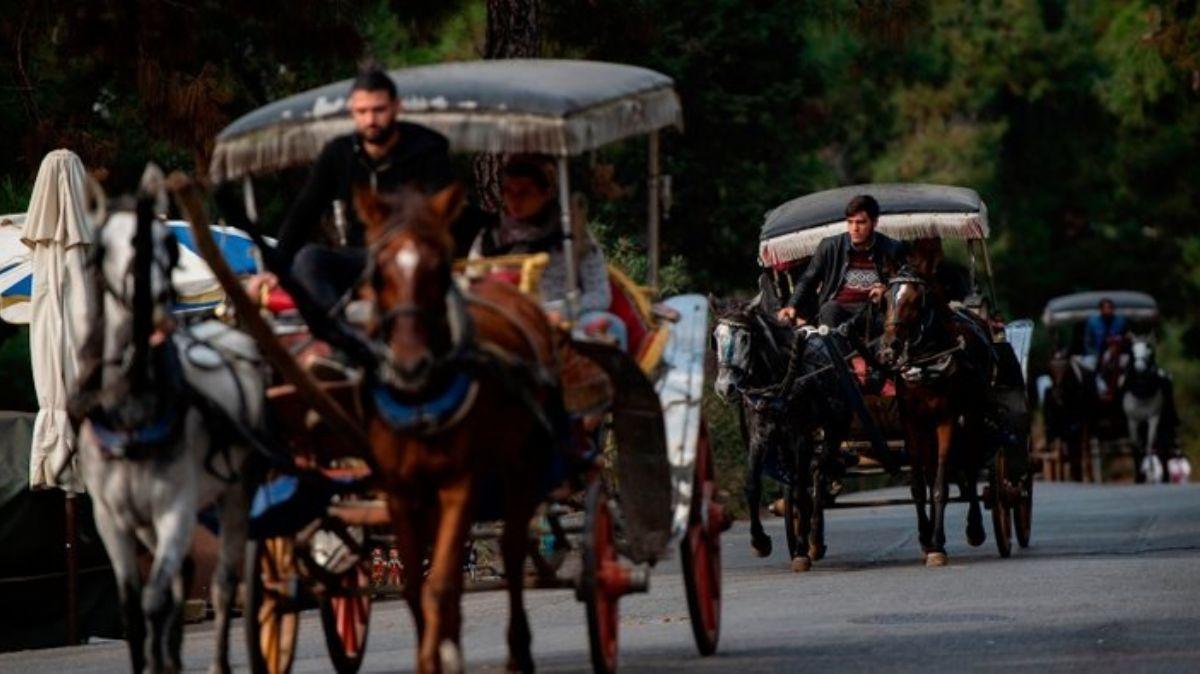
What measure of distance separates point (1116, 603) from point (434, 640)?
683 centimetres

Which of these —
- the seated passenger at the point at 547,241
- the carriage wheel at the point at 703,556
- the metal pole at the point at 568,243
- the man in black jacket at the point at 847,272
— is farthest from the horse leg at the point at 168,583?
the man in black jacket at the point at 847,272

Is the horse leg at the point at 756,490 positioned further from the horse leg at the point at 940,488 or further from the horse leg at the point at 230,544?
the horse leg at the point at 230,544

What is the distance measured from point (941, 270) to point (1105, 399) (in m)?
25.8

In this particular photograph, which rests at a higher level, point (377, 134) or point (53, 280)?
point (377, 134)

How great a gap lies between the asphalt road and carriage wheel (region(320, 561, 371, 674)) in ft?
1.71

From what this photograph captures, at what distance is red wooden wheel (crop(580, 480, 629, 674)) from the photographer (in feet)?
40.4

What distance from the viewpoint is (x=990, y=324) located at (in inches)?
852

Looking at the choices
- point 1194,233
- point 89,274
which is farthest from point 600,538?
point 1194,233

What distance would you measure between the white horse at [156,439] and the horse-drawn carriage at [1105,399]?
3563 cm

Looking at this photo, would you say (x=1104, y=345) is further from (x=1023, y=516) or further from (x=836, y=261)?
(x=836, y=261)

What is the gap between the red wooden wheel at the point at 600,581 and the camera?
12.3 metres

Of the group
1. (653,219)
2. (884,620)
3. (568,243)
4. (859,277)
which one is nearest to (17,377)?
(859,277)

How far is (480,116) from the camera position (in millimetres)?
12547

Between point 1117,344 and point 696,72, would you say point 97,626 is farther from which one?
point 1117,344
